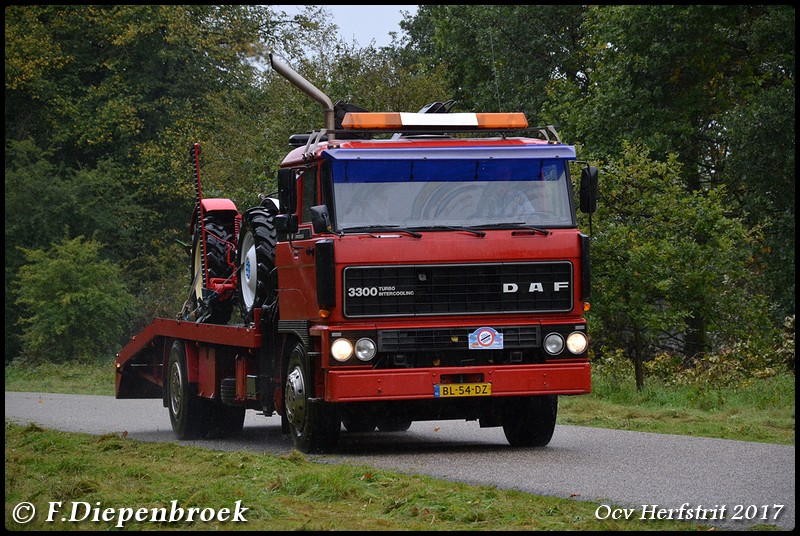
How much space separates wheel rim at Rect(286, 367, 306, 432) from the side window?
1.43 m

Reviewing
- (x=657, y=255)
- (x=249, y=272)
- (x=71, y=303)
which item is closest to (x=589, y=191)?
(x=249, y=272)

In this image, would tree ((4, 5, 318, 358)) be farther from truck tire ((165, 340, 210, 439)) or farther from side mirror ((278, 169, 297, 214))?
side mirror ((278, 169, 297, 214))

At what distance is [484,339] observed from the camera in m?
12.2

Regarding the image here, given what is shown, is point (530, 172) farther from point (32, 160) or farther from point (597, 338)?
point (32, 160)

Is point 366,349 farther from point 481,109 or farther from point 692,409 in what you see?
point 481,109

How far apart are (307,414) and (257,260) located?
243cm

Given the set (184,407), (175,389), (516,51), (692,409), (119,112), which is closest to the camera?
(184,407)

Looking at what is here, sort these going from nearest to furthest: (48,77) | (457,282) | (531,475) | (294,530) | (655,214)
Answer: (294,530) < (531,475) < (457,282) < (655,214) < (48,77)

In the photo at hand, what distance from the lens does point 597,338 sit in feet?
75.2

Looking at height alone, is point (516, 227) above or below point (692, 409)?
above

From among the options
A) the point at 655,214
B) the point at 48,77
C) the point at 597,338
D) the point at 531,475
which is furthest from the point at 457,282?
the point at 48,77

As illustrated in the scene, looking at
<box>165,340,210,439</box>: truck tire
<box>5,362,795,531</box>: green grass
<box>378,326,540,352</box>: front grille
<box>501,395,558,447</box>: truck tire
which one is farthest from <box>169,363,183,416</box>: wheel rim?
<box>378,326,540,352</box>: front grille

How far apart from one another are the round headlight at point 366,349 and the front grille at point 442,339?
0.06m

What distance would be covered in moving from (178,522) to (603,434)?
7.31 metres
